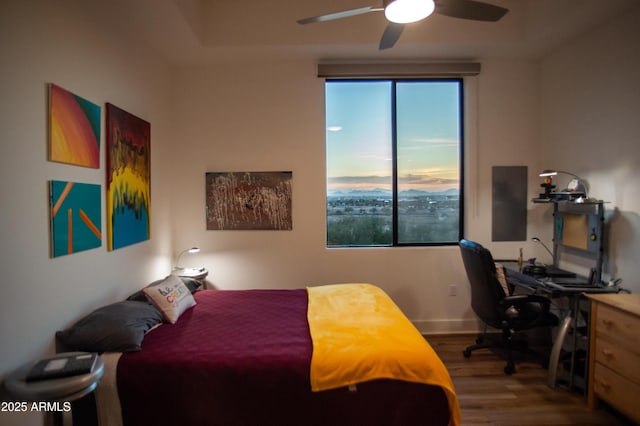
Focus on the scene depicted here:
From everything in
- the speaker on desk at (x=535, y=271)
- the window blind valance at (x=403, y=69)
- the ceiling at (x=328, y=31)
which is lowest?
the speaker on desk at (x=535, y=271)

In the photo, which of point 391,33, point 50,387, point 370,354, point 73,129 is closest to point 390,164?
point 391,33

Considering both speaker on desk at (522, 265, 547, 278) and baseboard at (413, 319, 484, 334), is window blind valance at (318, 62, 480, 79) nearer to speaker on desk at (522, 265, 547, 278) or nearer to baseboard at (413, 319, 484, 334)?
speaker on desk at (522, 265, 547, 278)

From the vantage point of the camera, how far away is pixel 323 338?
177 cm

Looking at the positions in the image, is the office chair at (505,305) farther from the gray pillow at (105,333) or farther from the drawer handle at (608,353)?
the gray pillow at (105,333)

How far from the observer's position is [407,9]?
1701 mm

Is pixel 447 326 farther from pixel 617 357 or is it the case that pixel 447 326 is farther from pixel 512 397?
pixel 617 357

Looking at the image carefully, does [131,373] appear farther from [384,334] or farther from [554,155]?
[554,155]

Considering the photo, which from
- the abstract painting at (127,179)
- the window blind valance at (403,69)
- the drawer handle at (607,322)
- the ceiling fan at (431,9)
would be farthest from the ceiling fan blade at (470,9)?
the abstract painting at (127,179)

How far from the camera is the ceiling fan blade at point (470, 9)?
1707 millimetres

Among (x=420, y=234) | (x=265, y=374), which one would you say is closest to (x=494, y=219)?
(x=420, y=234)

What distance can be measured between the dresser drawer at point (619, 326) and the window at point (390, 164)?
1.54 meters

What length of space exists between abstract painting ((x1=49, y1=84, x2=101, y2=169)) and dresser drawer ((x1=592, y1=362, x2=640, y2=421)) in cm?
363

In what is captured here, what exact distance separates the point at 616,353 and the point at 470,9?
7.69 ft

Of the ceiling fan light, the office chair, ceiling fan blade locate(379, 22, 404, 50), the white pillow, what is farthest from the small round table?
the office chair
